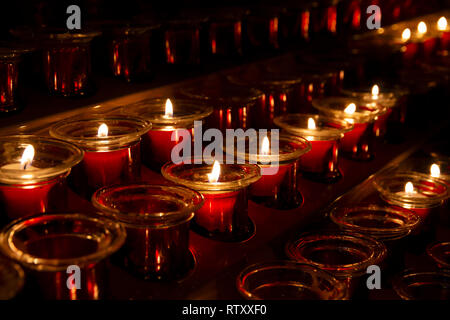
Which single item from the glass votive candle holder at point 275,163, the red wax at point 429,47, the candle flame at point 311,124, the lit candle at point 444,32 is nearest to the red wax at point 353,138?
the candle flame at point 311,124

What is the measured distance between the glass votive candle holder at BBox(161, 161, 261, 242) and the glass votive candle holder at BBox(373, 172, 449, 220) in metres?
0.49

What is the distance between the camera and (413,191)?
5.78 feet

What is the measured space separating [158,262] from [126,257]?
64 millimetres

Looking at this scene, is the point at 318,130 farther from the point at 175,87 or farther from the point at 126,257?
the point at 126,257

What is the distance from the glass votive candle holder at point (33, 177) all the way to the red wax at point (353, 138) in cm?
101

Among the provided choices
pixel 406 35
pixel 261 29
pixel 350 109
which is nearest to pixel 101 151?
pixel 350 109

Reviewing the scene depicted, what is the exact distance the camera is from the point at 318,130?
1.68 meters

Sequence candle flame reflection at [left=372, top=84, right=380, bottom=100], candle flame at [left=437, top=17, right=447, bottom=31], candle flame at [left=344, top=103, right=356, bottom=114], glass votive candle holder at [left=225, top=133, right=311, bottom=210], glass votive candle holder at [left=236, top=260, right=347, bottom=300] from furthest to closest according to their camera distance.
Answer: candle flame at [left=437, top=17, right=447, bottom=31]
candle flame reflection at [left=372, top=84, right=380, bottom=100]
candle flame at [left=344, top=103, right=356, bottom=114]
glass votive candle holder at [left=225, top=133, right=311, bottom=210]
glass votive candle holder at [left=236, top=260, right=347, bottom=300]

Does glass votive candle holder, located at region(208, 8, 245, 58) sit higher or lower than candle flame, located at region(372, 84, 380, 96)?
higher

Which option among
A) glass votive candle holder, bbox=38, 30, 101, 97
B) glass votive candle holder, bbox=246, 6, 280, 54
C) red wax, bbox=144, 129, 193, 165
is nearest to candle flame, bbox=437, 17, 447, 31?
glass votive candle holder, bbox=246, 6, 280, 54

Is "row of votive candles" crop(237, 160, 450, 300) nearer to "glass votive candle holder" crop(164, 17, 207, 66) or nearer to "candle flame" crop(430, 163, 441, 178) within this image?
"candle flame" crop(430, 163, 441, 178)

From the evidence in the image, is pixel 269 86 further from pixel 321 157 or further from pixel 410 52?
pixel 410 52

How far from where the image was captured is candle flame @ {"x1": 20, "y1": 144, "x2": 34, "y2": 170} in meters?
1.12

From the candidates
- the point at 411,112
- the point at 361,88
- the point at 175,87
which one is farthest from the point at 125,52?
the point at 411,112
